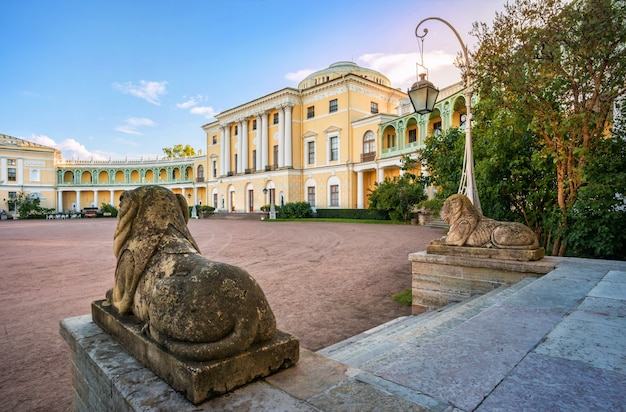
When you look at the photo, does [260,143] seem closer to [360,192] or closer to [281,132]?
[281,132]

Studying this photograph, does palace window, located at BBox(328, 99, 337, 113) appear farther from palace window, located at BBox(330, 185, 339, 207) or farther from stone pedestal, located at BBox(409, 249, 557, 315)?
stone pedestal, located at BBox(409, 249, 557, 315)

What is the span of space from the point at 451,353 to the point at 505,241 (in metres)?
3.43

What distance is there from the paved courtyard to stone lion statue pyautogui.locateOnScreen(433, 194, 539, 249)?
1.47m

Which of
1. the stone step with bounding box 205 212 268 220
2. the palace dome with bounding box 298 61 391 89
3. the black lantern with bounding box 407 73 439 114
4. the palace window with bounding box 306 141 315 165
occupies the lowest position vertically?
the stone step with bounding box 205 212 268 220

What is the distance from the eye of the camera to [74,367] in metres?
2.46

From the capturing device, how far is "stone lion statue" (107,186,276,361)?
1.75 metres

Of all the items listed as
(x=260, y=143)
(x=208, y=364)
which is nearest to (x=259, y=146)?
(x=260, y=143)

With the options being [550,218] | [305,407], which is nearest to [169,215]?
[305,407]

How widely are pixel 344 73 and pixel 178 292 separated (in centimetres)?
4191

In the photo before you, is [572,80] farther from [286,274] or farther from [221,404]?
[221,404]

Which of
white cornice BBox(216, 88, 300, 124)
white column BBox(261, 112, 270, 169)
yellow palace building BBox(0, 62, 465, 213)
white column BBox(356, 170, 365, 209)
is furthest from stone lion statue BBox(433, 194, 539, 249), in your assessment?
white column BBox(261, 112, 270, 169)

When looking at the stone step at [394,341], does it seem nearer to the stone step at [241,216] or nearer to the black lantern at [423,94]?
the black lantern at [423,94]

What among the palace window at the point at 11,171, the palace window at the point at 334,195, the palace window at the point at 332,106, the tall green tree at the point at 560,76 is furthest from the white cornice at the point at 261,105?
the palace window at the point at 11,171

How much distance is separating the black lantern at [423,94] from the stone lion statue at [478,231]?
2.02 meters
